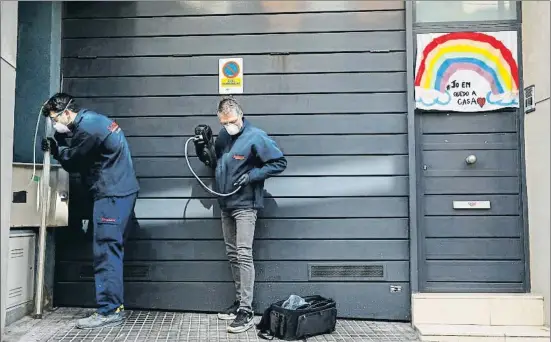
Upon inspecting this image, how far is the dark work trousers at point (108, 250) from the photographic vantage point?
13.6ft

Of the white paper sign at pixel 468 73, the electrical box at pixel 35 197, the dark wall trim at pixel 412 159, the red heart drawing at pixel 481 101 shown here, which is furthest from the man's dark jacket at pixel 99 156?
the red heart drawing at pixel 481 101

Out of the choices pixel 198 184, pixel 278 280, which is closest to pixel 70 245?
pixel 198 184

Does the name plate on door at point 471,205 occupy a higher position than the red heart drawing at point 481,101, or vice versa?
the red heart drawing at point 481,101

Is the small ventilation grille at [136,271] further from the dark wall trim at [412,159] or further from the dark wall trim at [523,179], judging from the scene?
the dark wall trim at [523,179]

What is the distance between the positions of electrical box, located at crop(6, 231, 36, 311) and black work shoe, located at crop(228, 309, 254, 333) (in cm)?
184

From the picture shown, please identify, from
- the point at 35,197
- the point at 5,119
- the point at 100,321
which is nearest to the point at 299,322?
the point at 100,321

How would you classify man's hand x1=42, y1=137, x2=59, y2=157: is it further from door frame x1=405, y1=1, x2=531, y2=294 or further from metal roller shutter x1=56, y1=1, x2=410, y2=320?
door frame x1=405, y1=1, x2=531, y2=294

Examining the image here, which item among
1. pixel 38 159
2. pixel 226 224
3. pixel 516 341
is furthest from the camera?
pixel 38 159

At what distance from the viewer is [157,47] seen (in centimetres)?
483

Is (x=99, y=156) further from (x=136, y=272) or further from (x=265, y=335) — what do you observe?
(x=265, y=335)

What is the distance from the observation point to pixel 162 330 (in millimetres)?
4121

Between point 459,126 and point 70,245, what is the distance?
3843 millimetres

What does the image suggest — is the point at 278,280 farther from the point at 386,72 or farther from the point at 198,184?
the point at 386,72

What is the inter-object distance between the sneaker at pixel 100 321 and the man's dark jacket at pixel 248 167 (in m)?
1.26
